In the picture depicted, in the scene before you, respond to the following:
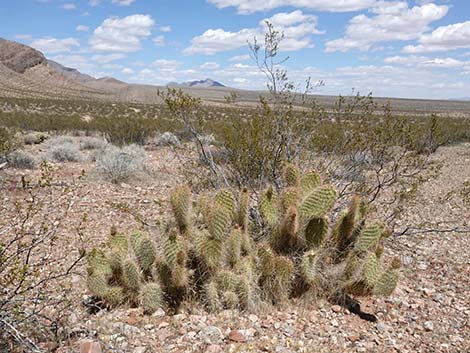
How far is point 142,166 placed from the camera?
35.9 feet

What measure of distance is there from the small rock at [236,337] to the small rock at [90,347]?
1.04 metres

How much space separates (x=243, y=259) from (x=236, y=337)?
0.94m

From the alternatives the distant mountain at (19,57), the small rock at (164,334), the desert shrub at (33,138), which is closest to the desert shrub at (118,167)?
the small rock at (164,334)

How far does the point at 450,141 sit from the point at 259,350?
63.8 feet

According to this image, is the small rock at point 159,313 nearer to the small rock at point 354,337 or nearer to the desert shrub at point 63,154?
the small rock at point 354,337

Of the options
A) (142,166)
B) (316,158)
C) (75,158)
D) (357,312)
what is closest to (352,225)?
(357,312)

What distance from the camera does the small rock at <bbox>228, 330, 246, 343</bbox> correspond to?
3617 millimetres

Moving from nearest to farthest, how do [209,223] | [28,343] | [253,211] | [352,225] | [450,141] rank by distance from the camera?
[28,343] → [209,223] → [352,225] → [253,211] → [450,141]

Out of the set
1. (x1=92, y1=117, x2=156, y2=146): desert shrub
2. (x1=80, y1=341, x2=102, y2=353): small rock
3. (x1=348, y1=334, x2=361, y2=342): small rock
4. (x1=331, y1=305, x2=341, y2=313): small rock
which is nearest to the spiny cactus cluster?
(x1=331, y1=305, x2=341, y2=313): small rock

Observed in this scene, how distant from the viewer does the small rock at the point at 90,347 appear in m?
3.14

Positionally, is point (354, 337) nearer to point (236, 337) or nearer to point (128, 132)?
point (236, 337)

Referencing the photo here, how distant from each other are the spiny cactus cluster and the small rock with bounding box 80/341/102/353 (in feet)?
2.96

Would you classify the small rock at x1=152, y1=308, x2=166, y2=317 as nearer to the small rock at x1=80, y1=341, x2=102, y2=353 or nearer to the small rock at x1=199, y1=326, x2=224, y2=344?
the small rock at x1=199, y1=326, x2=224, y2=344

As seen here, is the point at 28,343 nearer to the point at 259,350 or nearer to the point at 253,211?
the point at 259,350
